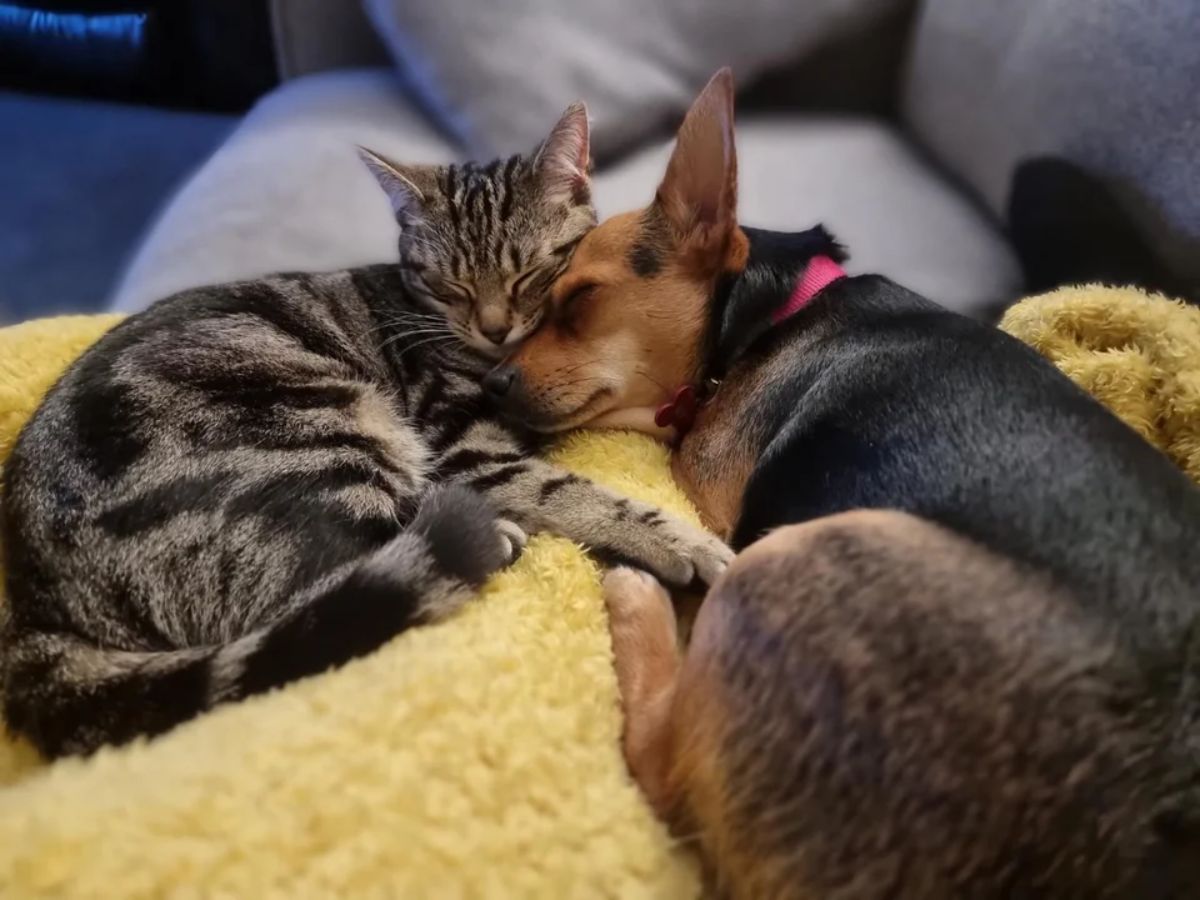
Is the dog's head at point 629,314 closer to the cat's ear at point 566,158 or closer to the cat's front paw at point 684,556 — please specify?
the cat's ear at point 566,158

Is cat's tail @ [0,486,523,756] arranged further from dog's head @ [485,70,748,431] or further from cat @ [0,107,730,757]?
dog's head @ [485,70,748,431]

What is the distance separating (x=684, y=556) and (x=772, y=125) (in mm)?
1425

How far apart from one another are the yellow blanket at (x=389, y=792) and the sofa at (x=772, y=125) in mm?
1101

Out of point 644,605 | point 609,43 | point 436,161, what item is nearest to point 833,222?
point 609,43

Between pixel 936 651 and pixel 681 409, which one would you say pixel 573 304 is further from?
pixel 936 651

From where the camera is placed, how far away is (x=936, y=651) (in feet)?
2.65

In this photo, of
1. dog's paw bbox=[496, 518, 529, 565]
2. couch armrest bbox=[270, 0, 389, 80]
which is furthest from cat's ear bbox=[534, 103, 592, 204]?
couch armrest bbox=[270, 0, 389, 80]

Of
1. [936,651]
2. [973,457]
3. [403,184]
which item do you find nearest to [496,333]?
[403,184]

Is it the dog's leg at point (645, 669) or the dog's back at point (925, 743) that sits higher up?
the dog's back at point (925, 743)

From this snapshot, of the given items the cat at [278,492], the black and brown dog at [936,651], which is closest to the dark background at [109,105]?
the cat at [278,492]

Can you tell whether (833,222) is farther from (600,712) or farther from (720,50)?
(600,712)

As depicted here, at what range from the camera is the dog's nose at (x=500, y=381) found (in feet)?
4.56

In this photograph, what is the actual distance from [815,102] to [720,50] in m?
0.33

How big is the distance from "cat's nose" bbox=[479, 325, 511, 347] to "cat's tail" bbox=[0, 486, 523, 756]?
499mm
